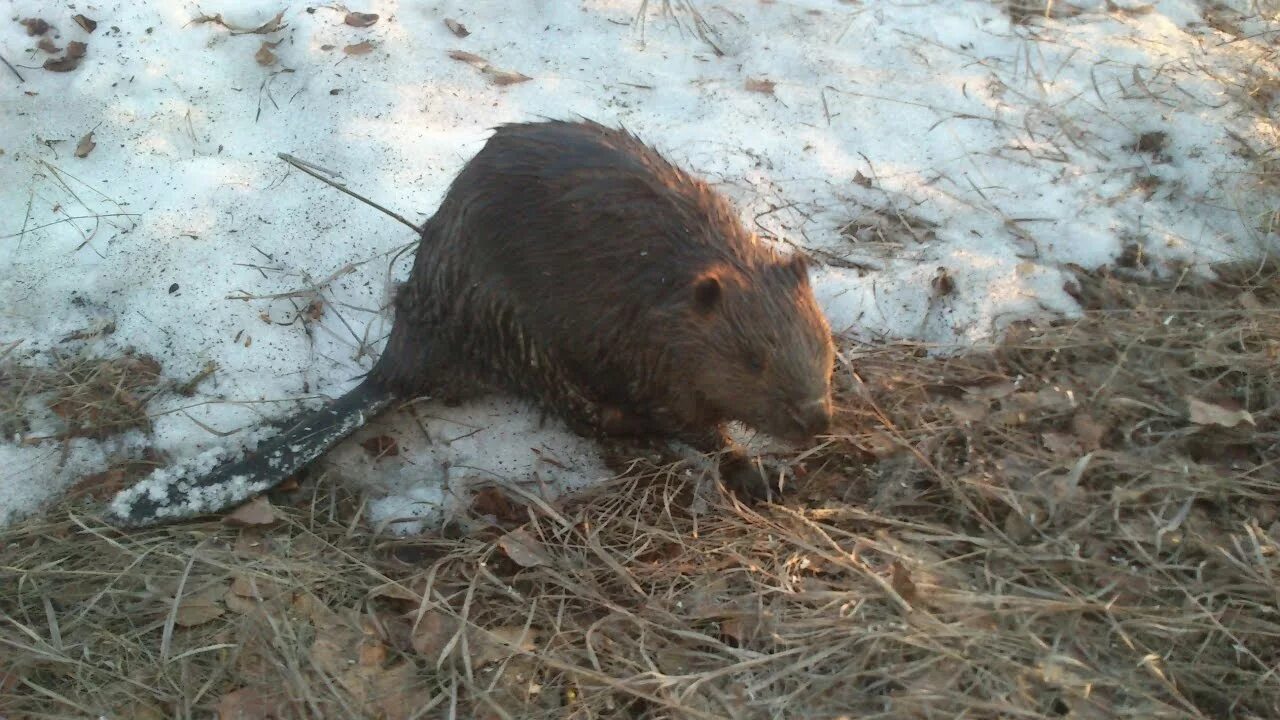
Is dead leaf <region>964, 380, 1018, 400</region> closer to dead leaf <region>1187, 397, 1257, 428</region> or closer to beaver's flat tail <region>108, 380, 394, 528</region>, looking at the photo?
dead leaf <region>1187, 397, 1257, 428</region>

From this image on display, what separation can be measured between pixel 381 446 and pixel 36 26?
223cm

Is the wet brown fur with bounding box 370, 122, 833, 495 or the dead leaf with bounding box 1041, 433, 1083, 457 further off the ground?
the wet brown fur with bounding box 370, 122, 833, 495

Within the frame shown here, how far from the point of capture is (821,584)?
7.59ft

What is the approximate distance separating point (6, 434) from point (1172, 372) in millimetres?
3418

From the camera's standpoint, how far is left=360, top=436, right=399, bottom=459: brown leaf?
9.40 ft

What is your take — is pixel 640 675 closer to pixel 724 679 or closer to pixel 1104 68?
pixel 724 679

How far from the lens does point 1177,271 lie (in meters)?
3.10

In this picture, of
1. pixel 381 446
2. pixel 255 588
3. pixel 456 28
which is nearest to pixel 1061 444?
pixel 381 446

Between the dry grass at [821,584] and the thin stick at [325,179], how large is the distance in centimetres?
95

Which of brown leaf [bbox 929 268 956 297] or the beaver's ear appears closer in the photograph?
the beaver's ear

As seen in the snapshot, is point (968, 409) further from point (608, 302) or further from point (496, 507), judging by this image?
point (496, 507)

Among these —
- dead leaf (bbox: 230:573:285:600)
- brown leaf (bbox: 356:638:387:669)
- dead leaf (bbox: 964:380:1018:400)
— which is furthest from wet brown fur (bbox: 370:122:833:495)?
brown leaf (bbox: 356:638:387:669)

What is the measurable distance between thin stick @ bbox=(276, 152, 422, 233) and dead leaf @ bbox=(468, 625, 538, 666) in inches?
54.8

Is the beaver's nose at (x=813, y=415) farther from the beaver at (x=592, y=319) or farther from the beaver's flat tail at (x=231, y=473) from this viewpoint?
the beaver's flat tail at (x=231, y=473)
